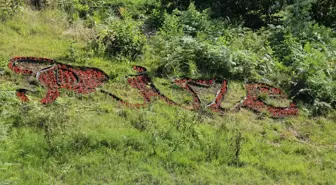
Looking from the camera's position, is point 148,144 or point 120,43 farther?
point 120,43

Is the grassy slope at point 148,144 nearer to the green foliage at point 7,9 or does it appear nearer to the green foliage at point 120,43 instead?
the green foliage at point 120,43

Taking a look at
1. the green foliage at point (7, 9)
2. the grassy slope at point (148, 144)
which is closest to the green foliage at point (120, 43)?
the grassy slope at point (148, 144)

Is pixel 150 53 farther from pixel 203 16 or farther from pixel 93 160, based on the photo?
pixel 93 160

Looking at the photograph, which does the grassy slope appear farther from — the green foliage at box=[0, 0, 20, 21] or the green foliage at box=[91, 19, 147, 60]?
the green foliage at box=[0, 0, 20, 21]

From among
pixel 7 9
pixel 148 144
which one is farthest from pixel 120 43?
pixel 148 144

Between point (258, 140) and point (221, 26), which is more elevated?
point (221, 26)

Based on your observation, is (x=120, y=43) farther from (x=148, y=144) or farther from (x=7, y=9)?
(x=148, y=144)

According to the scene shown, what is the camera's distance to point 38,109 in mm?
6336

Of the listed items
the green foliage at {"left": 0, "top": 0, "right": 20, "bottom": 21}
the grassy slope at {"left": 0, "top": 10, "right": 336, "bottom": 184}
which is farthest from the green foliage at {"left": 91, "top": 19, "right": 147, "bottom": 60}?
the green foliage at {"left": 0, "top": 0, "right": 20, "bottom": 21}

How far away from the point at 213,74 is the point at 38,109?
4510 mm

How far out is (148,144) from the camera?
6199mm

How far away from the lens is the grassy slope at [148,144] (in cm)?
552

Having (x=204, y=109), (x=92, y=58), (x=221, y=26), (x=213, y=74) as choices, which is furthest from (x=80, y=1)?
(x=204, y=109)

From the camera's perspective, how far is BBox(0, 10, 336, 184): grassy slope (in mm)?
5523
